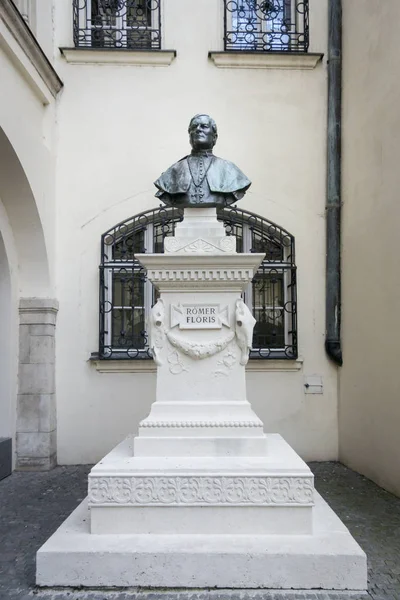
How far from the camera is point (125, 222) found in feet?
21.8

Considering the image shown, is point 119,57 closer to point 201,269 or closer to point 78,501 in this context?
point 201,269

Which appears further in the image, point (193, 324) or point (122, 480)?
point (193, 324)

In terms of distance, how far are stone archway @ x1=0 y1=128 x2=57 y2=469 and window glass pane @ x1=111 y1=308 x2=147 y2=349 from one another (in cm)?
79

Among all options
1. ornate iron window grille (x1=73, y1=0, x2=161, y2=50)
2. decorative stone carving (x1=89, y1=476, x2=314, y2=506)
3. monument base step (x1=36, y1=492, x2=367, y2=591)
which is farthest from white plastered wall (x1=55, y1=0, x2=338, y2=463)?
monument base step (x1=36, y1=492, x2=367, y2=591)

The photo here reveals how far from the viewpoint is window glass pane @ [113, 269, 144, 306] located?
6.68m

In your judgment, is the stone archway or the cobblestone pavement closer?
the cobblestone pavement

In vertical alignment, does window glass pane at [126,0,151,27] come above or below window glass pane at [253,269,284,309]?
above

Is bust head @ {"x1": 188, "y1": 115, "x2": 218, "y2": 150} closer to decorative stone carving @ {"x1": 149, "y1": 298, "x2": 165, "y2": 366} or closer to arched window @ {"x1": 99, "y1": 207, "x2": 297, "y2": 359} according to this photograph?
decorative stone carving @ {"x1": 149, "y1": 298, "x2": 165, "y2": 366}

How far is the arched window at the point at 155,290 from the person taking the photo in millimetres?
6621

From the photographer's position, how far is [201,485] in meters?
3.47

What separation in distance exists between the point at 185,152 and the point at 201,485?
444cm

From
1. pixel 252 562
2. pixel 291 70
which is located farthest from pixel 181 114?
pixel 252 562

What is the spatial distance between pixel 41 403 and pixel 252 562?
12.1 ft

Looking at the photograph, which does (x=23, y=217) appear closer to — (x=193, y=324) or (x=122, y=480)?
(x=193, y=324)
